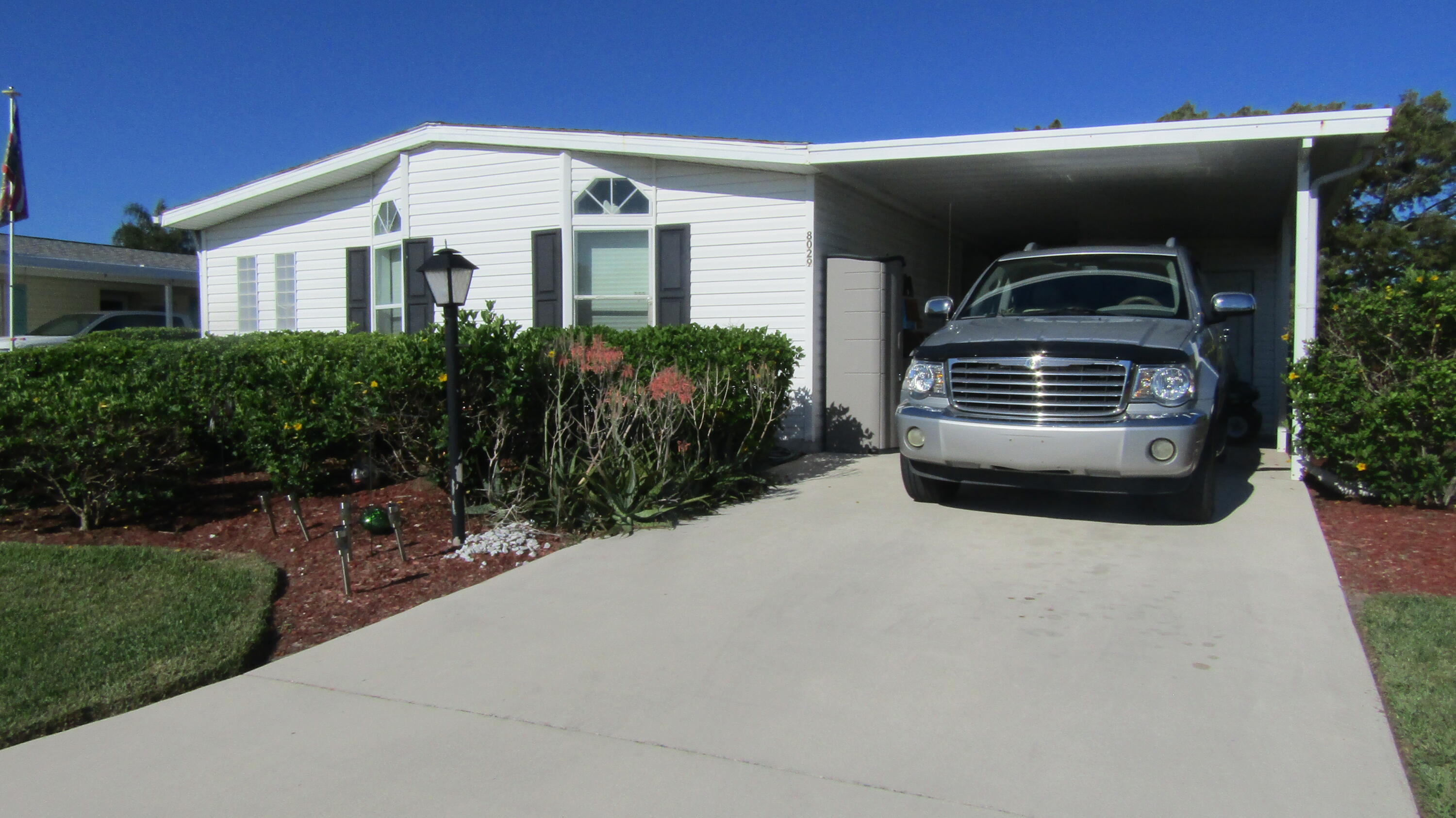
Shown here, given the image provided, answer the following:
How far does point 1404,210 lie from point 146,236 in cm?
5282

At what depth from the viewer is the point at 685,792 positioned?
10.7 ft

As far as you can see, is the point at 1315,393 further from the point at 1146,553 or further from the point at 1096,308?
the point at 1146,553

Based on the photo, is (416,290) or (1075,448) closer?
(1075,448)

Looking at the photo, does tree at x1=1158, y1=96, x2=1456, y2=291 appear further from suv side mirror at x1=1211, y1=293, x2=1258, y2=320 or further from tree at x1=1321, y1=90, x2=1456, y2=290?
suv side mirror at x1=1211, y1=293, x2=1258, y2=320

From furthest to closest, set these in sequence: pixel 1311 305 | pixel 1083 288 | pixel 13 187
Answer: pixel 13 187 → pixel 1311 305 → pixel 1083 288

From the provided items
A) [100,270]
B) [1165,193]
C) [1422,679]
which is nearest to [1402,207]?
[1165,193]

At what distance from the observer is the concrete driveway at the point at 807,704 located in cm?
324

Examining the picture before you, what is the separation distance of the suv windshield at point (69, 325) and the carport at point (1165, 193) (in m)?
16.9

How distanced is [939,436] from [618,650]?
2.87 m

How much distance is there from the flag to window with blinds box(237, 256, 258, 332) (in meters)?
8.64

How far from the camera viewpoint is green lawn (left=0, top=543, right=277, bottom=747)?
4.11 m

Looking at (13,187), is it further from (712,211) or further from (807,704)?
(807,704)

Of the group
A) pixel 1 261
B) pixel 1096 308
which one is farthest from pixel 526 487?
pixel 1 261

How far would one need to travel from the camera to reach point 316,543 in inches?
260
